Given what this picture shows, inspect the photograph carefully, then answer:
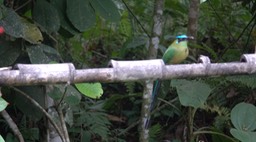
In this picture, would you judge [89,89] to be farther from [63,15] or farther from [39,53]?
[63,15]

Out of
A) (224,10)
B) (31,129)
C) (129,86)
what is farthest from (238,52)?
(31,129)

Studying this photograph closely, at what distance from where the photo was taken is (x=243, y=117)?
2.15 metres

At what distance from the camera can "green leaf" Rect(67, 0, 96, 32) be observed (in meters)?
2.15

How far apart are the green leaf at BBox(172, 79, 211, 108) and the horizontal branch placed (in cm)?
63

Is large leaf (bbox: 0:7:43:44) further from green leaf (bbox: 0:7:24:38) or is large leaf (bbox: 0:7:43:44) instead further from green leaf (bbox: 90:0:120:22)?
green leaf (bbox: 90:0:120:22)

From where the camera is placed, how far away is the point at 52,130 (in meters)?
2.26

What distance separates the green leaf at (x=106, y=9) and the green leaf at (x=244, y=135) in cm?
82

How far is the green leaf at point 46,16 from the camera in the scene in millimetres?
2131

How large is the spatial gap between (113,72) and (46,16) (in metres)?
0.94

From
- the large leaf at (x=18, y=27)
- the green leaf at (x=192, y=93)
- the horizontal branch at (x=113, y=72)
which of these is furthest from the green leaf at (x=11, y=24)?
the green leaf at (x=192, y=93)

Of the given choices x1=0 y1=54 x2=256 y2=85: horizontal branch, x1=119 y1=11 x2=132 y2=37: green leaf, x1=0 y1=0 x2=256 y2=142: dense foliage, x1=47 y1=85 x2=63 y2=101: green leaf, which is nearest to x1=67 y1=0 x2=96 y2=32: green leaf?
x1=0 y1=0 x2=256 y2=142: dense foliage

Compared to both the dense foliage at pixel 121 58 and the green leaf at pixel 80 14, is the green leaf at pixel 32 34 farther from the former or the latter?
the green leaf at pixel 80 14

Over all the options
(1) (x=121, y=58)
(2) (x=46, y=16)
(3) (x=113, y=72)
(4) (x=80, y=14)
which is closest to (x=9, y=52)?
(2) (x=46, y=16)

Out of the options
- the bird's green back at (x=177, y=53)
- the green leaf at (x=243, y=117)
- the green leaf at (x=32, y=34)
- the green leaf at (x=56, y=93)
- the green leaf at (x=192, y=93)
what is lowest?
the green leaf at (x=243, y=117)
